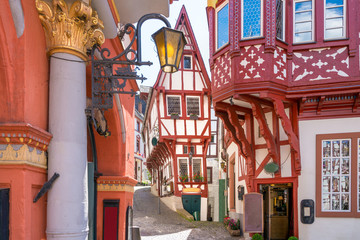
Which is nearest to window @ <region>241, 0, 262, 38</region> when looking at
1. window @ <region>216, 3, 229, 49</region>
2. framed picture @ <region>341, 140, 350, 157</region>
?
window @ <region>216, 3, 229, 49</region>

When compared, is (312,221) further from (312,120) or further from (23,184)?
(23,184)

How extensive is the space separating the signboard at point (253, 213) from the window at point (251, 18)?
408 cm

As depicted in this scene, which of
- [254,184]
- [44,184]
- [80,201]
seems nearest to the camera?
[44,184]

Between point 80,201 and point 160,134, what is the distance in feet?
51.1

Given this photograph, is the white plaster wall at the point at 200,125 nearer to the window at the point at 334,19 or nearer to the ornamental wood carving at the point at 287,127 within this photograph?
the ornamental wood carving at the point at 287,127

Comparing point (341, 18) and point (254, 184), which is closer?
point (341, 18)

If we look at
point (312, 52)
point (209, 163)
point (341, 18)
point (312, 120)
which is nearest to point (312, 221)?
point (312, 120)

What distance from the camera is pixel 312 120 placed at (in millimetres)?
9617

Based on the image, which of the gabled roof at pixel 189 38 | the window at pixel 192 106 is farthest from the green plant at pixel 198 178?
the gabled roof at pixel 189 38

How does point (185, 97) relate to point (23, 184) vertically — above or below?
above

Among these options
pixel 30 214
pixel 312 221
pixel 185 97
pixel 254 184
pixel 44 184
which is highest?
pixel 185 97

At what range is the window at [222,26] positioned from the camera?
10.2 meters

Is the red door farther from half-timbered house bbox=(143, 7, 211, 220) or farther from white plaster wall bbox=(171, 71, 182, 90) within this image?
white plaster wall bbox=(171, 71, 182, 90)

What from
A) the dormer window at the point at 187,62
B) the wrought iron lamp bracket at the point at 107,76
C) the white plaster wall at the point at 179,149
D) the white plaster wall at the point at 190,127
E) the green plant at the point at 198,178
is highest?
the dormer window at the point at 187,62
